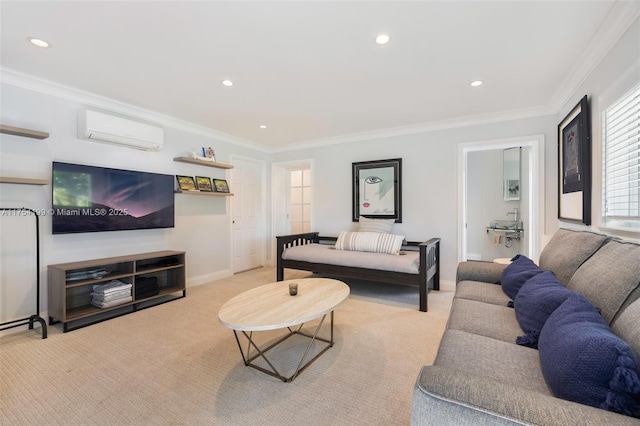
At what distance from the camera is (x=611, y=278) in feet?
4.24

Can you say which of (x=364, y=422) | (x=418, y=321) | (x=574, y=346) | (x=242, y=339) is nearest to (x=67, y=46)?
(x=242, y=339)

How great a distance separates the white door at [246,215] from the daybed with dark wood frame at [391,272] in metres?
1.00

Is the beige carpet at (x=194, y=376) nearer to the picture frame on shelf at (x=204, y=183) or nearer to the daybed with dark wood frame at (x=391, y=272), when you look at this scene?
the daybed with dark wood frame at (x=391, y=272)

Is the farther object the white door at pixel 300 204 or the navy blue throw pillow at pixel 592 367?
the white door at pixel 300 204

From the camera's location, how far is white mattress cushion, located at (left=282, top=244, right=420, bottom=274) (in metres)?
3.18

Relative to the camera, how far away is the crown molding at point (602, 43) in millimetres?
1609

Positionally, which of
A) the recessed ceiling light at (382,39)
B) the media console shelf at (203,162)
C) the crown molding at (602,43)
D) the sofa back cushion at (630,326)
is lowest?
the sofa back cushion at (630,326)

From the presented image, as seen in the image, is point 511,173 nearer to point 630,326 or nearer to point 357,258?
point 357,258

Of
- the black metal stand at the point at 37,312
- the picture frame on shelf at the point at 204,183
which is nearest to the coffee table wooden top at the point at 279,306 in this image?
the black metal stand at the point at 37,312

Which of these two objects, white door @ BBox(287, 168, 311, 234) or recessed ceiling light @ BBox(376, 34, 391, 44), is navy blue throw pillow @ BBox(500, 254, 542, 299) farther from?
white door @ BBox(287, 168, 311, 234)

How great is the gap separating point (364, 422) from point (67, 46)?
3.19 meters

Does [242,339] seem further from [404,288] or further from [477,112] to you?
[477,112]

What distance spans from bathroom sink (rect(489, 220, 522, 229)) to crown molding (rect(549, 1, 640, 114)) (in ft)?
9.48

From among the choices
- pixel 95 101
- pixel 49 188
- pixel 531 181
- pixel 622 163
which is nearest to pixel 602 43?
pixel 622 163
